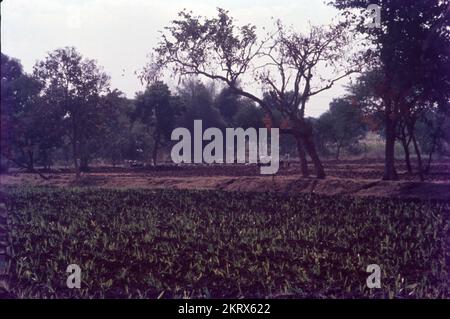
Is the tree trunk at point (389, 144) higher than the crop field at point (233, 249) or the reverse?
higher

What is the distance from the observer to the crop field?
831 centimetres

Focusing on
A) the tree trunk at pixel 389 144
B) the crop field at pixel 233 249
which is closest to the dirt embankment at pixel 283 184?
the tree trunk at pixel 389 144

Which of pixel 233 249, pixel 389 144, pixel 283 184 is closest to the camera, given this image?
pixel 233 249

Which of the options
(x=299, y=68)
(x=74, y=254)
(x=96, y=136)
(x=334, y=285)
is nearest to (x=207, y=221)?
(x=74, y=254)

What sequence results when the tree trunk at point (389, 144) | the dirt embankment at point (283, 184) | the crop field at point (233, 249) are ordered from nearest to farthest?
1. the crop field at point (233, 249)
2. the dirt embankment at point (283, 184)
3. the tree trunk at point (389, 144)

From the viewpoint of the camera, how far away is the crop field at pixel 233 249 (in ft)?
27.3

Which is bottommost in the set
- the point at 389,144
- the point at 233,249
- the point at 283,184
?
the point at 233,249

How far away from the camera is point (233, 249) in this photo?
11.0 metres

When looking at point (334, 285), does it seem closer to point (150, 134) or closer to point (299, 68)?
point (299, 68)

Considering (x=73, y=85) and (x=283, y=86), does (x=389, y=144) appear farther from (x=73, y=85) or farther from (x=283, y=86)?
(x=73, y=85)

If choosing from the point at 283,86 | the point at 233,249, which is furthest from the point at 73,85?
the point at 233,249

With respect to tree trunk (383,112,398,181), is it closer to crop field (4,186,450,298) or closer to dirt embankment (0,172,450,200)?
dirt embankment (0,172,450,200)

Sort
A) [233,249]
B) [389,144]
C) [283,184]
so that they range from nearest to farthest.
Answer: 1. [233,249]
2. [389,144]
3. [283,184]

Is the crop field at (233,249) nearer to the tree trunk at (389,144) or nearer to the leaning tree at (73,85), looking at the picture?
the tree trunk at (389,144)
